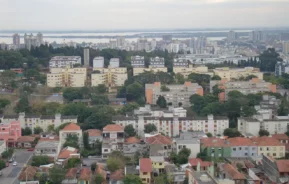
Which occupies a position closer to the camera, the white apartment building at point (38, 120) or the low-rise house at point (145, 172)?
the low-rise house at point (145, 172)

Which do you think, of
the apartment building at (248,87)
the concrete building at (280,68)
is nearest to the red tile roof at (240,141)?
the apartment building at (248,87)

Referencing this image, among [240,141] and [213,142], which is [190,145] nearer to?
[213,142]

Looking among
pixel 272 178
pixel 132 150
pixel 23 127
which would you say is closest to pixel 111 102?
pixel 23 127

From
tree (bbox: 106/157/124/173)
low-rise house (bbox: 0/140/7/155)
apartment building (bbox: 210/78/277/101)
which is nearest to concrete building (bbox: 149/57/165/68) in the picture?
apartment building (bbox: 210/78/277/101)

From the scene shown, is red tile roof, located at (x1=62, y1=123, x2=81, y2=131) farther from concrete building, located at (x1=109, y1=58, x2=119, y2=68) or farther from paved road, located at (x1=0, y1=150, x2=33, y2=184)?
concrete building, located at (x1=109, y1=58, x2=119, y2=68)

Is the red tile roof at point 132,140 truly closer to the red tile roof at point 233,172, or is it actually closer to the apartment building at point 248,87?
the red tile roof at point 233,172

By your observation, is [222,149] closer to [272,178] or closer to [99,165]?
[272,178]

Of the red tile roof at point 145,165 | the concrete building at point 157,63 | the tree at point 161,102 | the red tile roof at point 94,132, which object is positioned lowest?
the red tile roof at point 145,165
